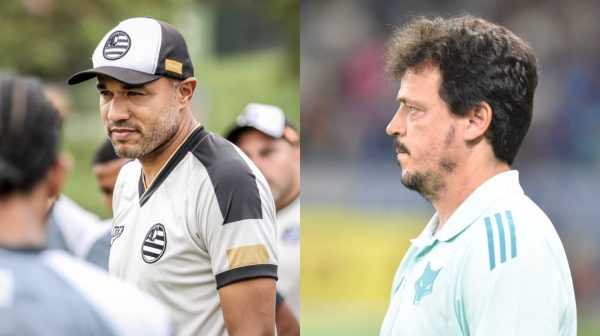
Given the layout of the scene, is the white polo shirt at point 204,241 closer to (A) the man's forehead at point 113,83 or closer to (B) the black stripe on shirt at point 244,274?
(B) the black stripe on shirt at point 244,274

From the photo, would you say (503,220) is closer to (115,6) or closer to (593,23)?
(593,23)

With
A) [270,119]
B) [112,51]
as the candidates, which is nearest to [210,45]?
[270,119]

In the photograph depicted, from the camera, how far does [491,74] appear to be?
9.12 feet

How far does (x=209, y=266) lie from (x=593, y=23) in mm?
13117

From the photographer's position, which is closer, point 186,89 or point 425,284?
point 425,284

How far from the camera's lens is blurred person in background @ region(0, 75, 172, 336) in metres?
2.01

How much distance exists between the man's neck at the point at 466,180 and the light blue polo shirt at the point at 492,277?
0.04 metres

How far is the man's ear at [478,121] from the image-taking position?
276 centimetres

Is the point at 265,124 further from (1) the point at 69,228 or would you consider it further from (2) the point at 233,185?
(2) the point at 233,185

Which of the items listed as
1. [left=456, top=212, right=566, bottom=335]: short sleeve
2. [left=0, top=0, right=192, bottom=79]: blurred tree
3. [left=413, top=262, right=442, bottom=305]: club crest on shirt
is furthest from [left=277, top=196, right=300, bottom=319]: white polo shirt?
[left=0, top=0, right=192, bottom=79]: blurred tree

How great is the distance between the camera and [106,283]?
214cm

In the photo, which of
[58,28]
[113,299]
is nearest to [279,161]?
[113,299]

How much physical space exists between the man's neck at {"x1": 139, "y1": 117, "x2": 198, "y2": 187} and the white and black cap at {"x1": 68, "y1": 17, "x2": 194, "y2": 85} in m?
0.16

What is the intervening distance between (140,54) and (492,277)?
4.82 ft
